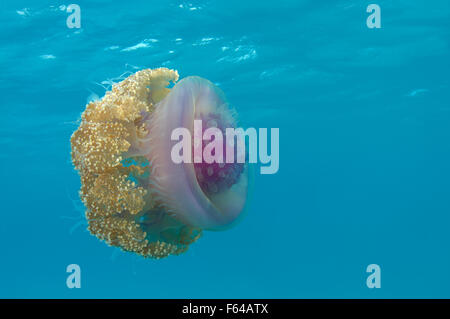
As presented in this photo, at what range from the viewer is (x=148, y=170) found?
3.01 m

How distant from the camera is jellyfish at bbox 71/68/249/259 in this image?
275 cm

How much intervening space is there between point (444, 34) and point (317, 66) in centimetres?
485

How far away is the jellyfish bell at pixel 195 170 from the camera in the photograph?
2.69m

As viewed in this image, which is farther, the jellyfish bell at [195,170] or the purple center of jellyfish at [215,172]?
the purple center of jellyfish at [215,172]

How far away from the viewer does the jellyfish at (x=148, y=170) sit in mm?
2750

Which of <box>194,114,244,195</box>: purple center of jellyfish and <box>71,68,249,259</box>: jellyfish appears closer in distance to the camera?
<box>71,68,249,259</box>: jellyfish

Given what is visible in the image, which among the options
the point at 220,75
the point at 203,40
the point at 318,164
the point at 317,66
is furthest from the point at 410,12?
the point at 318,164

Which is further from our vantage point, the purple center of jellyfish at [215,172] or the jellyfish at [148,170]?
the purple center of jellyfish at [215,172]

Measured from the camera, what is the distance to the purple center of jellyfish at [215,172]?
9.87ft

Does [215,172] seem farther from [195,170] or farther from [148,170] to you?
[148,170]

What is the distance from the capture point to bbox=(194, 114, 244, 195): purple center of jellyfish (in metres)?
3.01

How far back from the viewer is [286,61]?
16.7 meters

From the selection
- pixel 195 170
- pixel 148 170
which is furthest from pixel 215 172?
pixel 148 170

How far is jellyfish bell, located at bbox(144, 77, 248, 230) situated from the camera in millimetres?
2693
